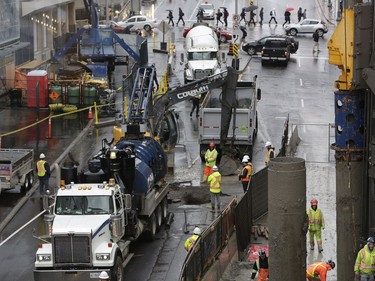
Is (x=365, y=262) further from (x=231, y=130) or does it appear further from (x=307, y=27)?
(x=307, y=27)

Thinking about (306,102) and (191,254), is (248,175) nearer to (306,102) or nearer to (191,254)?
(191,254)

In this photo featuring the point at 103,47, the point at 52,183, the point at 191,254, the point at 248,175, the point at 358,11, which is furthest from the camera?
the point at 103,47

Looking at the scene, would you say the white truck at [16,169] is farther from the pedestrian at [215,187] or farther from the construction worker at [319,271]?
the construction worker at [319,271]

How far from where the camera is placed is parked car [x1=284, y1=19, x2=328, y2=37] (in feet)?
229

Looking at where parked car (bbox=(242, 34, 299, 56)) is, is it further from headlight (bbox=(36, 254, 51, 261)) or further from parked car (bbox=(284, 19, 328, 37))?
headlight (bbox=(36, 254, 51, 261))

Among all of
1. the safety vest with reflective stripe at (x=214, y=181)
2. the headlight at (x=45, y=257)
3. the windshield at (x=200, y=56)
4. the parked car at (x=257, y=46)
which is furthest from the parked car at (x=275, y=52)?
the headlight at (x=45, y=257)

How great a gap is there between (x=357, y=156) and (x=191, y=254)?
4822 millimetres

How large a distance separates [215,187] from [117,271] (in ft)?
23.0

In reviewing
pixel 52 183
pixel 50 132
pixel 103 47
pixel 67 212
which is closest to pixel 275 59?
pixel 103 47

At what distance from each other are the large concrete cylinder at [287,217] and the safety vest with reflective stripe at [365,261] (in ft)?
6.52

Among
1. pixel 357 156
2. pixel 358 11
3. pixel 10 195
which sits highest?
pixel 358 11

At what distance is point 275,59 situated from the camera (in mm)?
58562

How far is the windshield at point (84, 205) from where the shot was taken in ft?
76.2

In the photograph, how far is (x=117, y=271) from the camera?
895 inches
